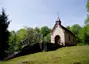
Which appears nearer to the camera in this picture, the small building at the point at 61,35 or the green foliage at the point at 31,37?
the small building at the point at 61,35

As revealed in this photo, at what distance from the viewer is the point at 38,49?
34.1 metres

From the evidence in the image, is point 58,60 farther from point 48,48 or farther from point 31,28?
point 31,28

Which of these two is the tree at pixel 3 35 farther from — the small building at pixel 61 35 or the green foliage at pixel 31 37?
the green foliage at pixel 31 37

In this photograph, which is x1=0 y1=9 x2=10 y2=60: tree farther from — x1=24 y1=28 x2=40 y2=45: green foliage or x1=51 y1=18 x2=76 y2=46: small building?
x1=24 y1=28 x2=40 y2=45: green foliage

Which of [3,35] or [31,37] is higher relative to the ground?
[31,37]

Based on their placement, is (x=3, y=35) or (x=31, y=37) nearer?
(x=3, y=35)

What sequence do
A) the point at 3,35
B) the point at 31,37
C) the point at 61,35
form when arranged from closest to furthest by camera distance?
the point at 3,35
the point at 61,35
the point at 31,37

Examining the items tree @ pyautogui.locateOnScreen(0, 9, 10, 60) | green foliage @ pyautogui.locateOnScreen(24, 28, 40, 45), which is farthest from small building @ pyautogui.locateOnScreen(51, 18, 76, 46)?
green foliage @ pyautogui.locateOnScreen(24, 28, 40, 45)

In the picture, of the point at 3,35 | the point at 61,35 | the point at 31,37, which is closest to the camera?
the point at 3,35

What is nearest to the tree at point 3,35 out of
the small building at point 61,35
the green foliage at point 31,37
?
the small building at point 61,35

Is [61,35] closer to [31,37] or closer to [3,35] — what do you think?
[3,35]

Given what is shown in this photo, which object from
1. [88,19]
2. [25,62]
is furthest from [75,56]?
[88,19]

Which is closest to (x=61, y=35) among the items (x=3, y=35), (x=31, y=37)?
(x=3, y=35)

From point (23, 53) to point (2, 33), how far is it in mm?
6855
